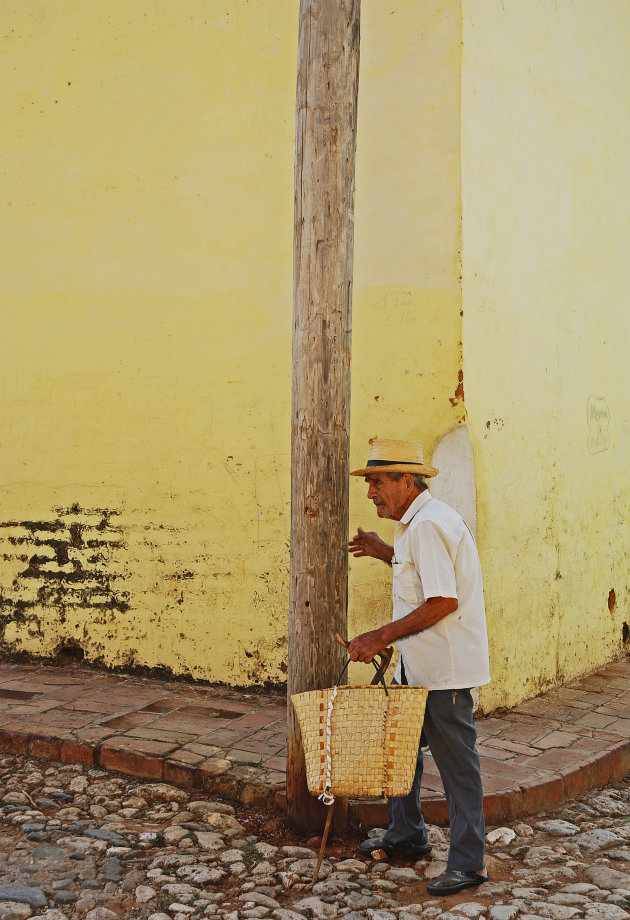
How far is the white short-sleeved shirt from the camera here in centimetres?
327

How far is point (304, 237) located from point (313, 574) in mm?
1435

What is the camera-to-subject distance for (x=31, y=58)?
611cm

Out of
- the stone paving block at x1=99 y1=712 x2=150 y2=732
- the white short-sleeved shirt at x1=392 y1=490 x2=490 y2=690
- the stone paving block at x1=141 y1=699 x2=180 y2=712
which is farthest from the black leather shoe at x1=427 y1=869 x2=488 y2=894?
the stone paving block at x1=141 y1=699 x2=180 y2=712

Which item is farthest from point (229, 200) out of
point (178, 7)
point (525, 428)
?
point (525, 428)

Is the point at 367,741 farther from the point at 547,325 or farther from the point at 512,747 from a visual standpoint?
the point at 547,325

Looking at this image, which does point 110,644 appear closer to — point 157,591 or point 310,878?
point 157,591

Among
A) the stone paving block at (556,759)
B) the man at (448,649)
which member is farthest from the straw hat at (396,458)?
the stone paving block at (556,759)

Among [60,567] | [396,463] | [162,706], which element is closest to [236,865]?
[396,463]

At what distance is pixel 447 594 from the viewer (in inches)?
127

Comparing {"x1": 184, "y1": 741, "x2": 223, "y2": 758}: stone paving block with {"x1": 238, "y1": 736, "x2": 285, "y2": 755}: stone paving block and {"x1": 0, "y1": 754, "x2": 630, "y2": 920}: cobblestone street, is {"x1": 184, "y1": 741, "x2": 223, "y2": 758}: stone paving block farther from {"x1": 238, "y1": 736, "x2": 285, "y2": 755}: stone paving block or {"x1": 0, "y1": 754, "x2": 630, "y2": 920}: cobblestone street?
{"x1": 0, "y1": 754, "x2": 630, "y2": 920}: cobblestone street

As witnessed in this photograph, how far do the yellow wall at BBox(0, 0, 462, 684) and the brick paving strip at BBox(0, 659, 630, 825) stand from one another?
1.26ft

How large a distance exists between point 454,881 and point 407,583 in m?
1.11

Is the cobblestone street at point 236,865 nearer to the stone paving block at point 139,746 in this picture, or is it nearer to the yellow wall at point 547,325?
the stone paving block at point 139,746

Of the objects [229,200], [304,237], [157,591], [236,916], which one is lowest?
[236,916]
